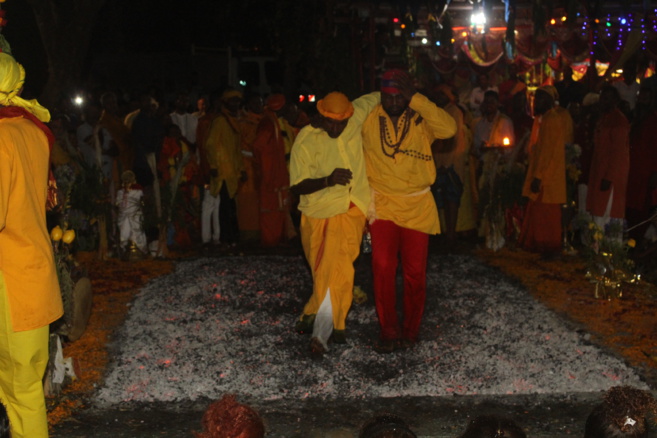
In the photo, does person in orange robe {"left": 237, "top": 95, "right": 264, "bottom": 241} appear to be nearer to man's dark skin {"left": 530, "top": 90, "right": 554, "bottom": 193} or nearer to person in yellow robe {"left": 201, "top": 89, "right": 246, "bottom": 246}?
person in yellow robe {"left": 201, "top": 89, "right": 246, "bottom": 246}

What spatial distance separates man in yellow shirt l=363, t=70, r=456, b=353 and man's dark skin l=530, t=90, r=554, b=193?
3.78 metres

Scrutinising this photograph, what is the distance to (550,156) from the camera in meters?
9.74

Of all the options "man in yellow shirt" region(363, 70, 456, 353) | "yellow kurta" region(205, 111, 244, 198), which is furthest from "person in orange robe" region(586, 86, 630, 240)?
"yellow kurta" region(205, 111, 244, 198)

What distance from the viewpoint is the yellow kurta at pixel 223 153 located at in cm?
1136

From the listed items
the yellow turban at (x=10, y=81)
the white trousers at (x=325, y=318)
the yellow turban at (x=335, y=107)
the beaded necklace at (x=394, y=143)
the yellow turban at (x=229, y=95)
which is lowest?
the white trousers at (x=325, y=318)

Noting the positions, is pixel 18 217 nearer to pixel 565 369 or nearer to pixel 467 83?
pixel 565 369

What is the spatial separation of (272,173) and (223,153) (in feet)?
2.72

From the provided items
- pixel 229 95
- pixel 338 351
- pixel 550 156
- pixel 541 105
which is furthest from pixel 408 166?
pixel 229 95

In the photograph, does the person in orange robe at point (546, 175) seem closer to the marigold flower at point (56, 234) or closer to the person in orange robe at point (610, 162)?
the person in orange robe at point (610, 162)

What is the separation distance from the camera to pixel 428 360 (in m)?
6.28

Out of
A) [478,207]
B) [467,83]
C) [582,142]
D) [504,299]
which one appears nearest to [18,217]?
[504,299]

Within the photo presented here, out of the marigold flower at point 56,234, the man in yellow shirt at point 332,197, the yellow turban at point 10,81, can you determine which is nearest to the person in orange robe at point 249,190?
the man in yellow shirt at point 332,197

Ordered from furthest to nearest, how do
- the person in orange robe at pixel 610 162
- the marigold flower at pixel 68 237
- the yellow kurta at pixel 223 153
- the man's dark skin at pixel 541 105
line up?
the yellow kurta at pixel 223 153, the man's dark skin at pixel 541 105, the person in orange robe at pixel 610 162, the marigold flower at pixel 68 237

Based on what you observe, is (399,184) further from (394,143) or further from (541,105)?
(541,105)
